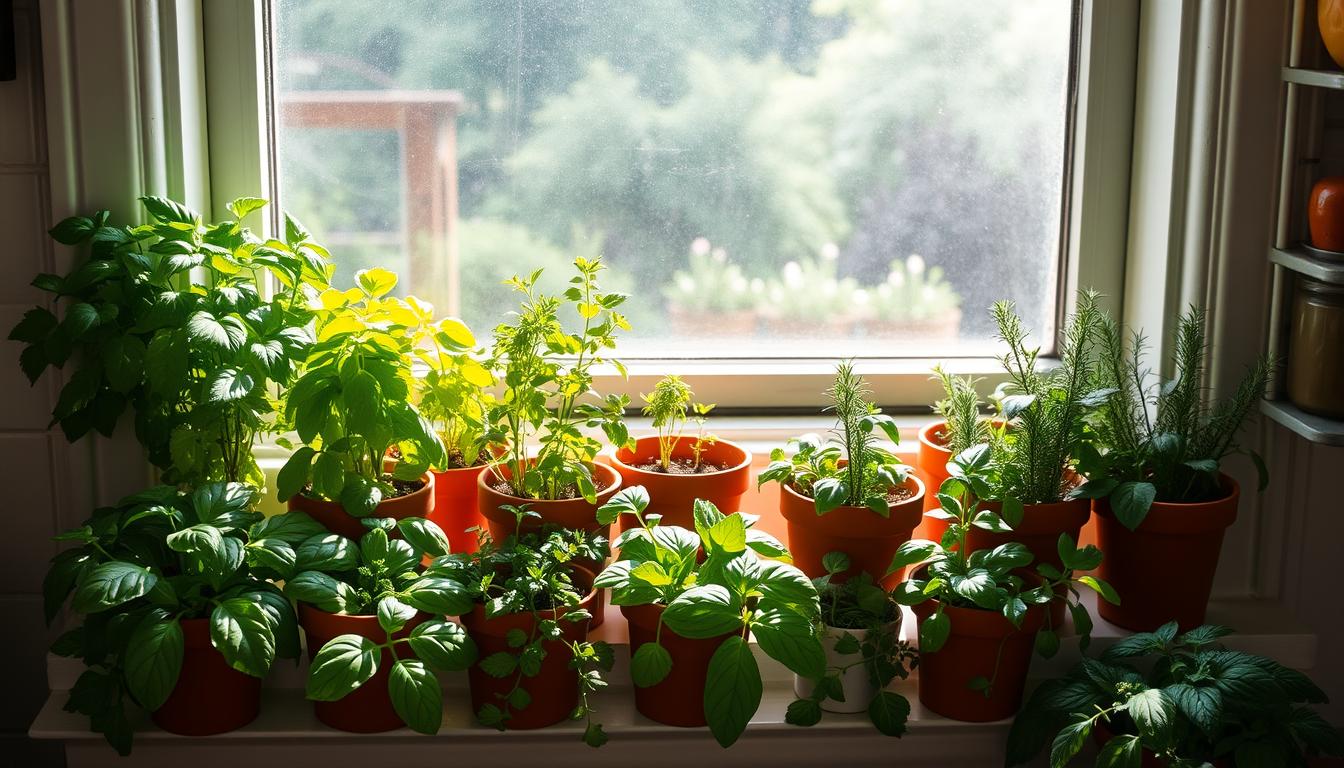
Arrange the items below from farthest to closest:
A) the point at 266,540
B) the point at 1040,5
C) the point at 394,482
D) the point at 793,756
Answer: the point at 1040,5 < the point at 394,482 < the point at 793,756 < the point at 266,540

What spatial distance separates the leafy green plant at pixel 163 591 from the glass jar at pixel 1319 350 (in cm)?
136

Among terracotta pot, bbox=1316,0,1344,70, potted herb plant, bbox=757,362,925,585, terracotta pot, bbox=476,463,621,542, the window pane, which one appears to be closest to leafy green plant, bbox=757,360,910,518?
potted herb plant, bbox=757,362,925,585

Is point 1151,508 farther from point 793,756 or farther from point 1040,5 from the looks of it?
point 1040,5

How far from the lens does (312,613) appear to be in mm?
1633

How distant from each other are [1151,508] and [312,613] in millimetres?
1128

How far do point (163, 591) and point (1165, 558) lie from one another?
4.31 ft

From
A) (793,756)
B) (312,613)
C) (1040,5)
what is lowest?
(793,756)

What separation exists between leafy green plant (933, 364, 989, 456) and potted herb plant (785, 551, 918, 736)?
26 cm

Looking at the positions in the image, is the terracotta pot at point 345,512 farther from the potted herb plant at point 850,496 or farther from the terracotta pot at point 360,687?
the potted herb plant at point 850,496

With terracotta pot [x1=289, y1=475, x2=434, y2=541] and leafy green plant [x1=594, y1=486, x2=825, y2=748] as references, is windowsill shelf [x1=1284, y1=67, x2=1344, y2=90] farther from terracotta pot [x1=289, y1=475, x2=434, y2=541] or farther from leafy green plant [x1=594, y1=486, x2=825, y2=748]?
terracotta pot [x1=289, y1=475, x2=434, y2=541]

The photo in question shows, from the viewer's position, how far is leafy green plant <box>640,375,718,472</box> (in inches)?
72.8

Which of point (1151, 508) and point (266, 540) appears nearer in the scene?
point (266, 540)

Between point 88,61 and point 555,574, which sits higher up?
point 88,61

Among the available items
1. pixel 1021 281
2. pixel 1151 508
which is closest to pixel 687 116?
pixel 1021 281
